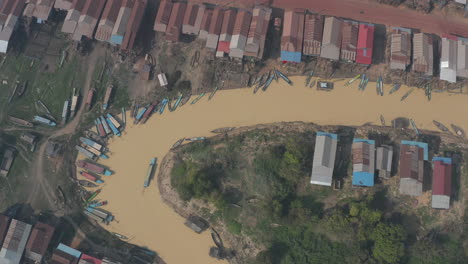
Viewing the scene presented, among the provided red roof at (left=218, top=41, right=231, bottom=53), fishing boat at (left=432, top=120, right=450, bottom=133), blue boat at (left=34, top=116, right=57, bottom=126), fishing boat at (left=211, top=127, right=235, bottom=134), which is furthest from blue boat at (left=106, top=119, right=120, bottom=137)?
fishing boat at (left=432, top=120, right=450, bottom=133)

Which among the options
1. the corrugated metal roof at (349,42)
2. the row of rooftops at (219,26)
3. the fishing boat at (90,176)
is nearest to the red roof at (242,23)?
the row of rooftops at (219,26)

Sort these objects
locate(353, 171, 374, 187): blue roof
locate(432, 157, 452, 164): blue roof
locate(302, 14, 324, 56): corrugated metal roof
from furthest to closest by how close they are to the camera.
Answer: locate(302, 14, 324, 56): corrugated metal roof → locate(432, 157, 452, 164): blue roof → locate(353, 171, 374, 187): blue roof

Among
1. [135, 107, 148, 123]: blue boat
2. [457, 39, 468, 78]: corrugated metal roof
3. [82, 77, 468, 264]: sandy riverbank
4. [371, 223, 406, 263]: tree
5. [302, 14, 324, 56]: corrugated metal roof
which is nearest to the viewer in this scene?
[371, 223, 406, 263]: tree

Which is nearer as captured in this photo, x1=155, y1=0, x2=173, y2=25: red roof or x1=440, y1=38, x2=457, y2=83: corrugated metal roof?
x1=440, y1=38, x2=457, y2=83: corrugated metal roof

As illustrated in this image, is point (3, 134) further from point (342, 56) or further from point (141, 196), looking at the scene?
point (342, 56)

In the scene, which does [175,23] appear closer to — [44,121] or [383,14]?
[44,121]

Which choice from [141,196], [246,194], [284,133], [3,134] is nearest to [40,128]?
[3,134]

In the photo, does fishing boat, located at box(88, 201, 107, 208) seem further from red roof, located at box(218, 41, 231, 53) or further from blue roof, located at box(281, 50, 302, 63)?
blue roof, located at box(281, 50, 302, 63)

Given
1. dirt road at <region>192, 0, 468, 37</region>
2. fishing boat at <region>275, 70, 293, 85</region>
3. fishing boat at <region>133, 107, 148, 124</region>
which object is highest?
dirt road at <region>192, 0, 468, 37</region>
